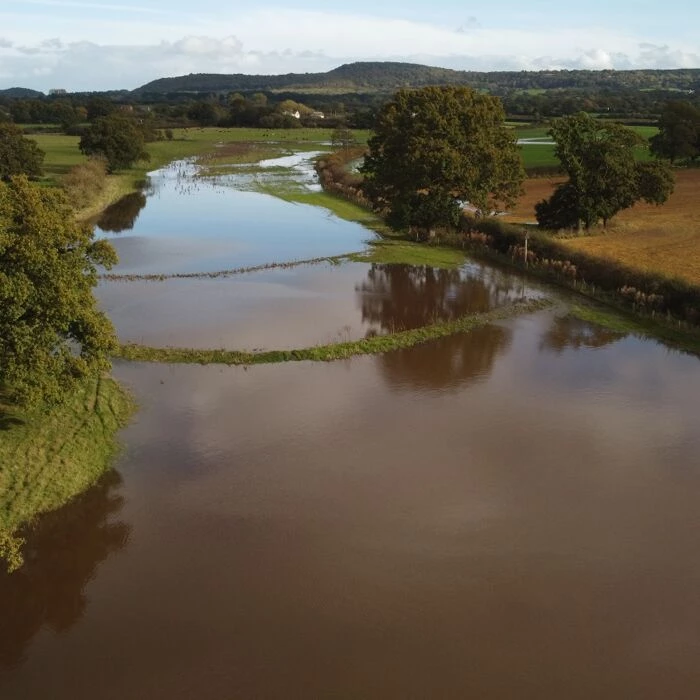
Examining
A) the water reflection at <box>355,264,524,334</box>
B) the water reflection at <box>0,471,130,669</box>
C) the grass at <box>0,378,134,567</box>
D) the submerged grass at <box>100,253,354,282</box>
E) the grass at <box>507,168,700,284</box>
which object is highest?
the grass at <box>507,168,700,284</box>

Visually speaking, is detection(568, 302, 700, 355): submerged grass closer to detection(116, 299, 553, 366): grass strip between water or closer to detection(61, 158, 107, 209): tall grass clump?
detection(116, 299, 553, 366): grass strip between water

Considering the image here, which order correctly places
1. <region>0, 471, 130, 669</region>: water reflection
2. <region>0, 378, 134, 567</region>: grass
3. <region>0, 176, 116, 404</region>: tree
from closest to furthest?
1. <region>0, 471, 130, 669</region>: water reflection
2. <region>0, 378, 134, 567</region>: grass
3. <region>0, 176, 116, 404</region>: tree

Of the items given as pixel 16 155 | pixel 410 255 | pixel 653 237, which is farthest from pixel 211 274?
pixel 16 155

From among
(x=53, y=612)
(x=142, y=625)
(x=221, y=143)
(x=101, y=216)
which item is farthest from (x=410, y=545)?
(x=221, y=143)

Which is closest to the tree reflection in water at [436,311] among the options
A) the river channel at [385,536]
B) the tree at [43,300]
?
the river channel at [385,536]

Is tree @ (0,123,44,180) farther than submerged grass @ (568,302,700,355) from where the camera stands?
Yes

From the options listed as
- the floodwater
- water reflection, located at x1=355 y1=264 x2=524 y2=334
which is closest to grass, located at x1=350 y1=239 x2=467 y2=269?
water reflection, located at x1=355 y1=264 x2=524 y2=334
